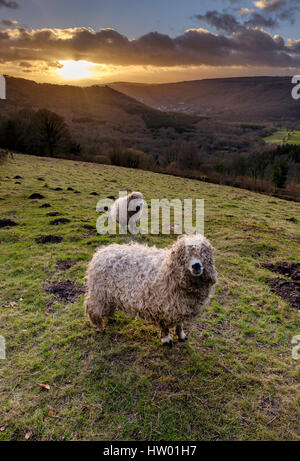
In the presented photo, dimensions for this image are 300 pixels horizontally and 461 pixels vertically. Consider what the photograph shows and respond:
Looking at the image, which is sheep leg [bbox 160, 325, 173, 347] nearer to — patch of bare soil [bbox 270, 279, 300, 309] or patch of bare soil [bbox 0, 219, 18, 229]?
patch of bare soil [bbox 270, 279, 300, 309]

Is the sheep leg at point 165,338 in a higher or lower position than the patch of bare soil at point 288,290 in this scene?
lower

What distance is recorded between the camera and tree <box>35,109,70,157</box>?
45250 mm

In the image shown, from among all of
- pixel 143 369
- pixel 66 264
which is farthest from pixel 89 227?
pixel 143 369

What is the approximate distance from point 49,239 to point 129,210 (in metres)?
3.92

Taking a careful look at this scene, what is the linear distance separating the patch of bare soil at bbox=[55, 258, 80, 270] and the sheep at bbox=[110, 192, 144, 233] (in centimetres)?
380

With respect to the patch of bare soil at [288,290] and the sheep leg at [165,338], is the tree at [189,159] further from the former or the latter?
the sheep leg at [165,338]

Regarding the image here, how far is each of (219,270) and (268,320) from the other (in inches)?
104

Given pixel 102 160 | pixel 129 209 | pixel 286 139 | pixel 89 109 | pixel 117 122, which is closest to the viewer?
pixel 129 209

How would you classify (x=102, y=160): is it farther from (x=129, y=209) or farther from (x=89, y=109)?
(x=89, y=109)

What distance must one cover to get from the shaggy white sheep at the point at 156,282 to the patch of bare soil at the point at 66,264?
3253 mm

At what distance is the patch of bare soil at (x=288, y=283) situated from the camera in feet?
24.0

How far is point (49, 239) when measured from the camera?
10664mm
